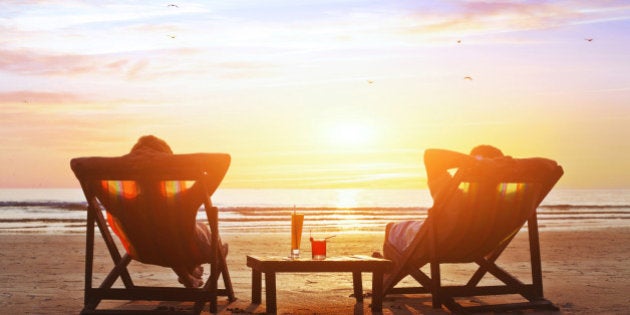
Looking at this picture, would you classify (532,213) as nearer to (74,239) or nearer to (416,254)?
(416,254)

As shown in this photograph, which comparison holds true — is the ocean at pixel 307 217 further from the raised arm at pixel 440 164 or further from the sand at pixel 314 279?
the raised arm at pixel 440 164

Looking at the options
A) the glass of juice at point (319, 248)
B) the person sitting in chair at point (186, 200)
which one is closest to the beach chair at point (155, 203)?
the person sitting in chair at point (186, 200)

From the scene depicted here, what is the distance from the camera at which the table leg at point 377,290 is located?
6723 mm

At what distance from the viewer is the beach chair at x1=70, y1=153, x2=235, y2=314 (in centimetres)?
620

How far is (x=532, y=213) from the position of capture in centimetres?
706

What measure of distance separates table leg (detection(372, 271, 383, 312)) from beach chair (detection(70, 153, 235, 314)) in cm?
129

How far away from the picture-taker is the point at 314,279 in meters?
8.98

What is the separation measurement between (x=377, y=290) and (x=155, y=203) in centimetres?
193

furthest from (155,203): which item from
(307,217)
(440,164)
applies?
(307,217)

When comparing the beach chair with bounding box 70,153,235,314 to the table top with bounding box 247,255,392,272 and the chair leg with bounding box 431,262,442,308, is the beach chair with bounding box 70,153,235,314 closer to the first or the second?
the table top with bounding box 247,255,392,272

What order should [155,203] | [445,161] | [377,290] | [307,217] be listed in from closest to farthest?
[155,203] < [445,161] < [377,290] < [307,217]

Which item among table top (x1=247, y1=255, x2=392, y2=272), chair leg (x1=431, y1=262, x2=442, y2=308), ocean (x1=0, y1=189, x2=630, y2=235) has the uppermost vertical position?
table top (x1=247, y1=255, x2=392, y2=272)

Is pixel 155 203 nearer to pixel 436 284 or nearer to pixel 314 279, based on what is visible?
pixel 436 284

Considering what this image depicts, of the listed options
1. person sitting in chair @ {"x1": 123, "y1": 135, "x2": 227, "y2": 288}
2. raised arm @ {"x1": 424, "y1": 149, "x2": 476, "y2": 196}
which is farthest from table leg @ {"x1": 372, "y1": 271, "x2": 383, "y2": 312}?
person sitting in chair @ {"x1": 123, "y1": 135, "x2": 227, "y2": 288}
